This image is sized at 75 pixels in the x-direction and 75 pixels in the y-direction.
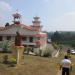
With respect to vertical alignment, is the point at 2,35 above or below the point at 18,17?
below

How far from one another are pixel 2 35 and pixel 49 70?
29962 millimetres

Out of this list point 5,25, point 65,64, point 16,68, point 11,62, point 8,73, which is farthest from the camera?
point 5,25

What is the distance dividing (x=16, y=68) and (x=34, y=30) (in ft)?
95.5

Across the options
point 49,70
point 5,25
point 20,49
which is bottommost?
point 49,70

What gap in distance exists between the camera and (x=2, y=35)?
4972 cm

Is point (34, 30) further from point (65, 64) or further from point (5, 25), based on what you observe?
point (65, 64)

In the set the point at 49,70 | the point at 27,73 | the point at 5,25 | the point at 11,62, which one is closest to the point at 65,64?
the point at 27,73

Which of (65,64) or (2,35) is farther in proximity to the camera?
(2,35)

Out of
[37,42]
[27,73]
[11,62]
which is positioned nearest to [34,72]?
[27,73]

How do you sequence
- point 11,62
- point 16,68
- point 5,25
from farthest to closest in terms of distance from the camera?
1. point 5,25
2. point 11,62
3. point 16,68

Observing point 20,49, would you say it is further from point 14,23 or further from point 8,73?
point 14,23

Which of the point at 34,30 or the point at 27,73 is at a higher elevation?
the point at 34,30

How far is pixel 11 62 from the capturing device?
22094 mm

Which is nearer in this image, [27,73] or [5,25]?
[27,73]
